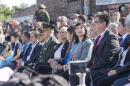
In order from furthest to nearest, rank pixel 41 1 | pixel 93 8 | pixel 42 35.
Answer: pixel 41 1, pixel 93 8, pixel 42 35

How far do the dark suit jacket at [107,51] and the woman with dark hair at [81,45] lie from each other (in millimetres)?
270

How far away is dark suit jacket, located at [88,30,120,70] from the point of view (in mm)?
5852

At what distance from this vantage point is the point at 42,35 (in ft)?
25.6

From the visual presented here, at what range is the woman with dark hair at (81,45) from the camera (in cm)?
622

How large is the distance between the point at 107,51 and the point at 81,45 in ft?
2.29

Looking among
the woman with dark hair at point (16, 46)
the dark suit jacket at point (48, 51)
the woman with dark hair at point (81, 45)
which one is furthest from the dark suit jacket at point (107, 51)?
the woman with dark hair at point (16, 46)

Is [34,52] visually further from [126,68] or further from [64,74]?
[126,68]

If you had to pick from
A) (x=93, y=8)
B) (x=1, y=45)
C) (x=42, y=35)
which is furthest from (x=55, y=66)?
(x=93, y=8)

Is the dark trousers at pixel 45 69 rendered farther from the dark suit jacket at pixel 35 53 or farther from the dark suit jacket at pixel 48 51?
the dark suit jacket at pixel 35 53

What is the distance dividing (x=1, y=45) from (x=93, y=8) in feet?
13.1

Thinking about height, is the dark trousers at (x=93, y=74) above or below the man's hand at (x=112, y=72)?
below

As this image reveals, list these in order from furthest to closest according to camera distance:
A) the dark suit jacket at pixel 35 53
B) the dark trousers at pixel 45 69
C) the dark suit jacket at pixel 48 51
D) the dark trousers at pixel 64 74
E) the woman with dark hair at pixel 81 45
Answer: the dark suit jacket at pixel 35 53, the dark suit jacket at pixel 48 51, the dark trousers at pixel 45 69, the dark trousers at pixel 64 74, the woman with dark hair at pixel 81 45

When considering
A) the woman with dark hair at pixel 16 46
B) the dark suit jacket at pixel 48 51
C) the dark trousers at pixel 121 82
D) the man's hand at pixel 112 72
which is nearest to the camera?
the dark trousers at pixel 121 82

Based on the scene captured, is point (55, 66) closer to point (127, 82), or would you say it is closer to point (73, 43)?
point (73, 43)
